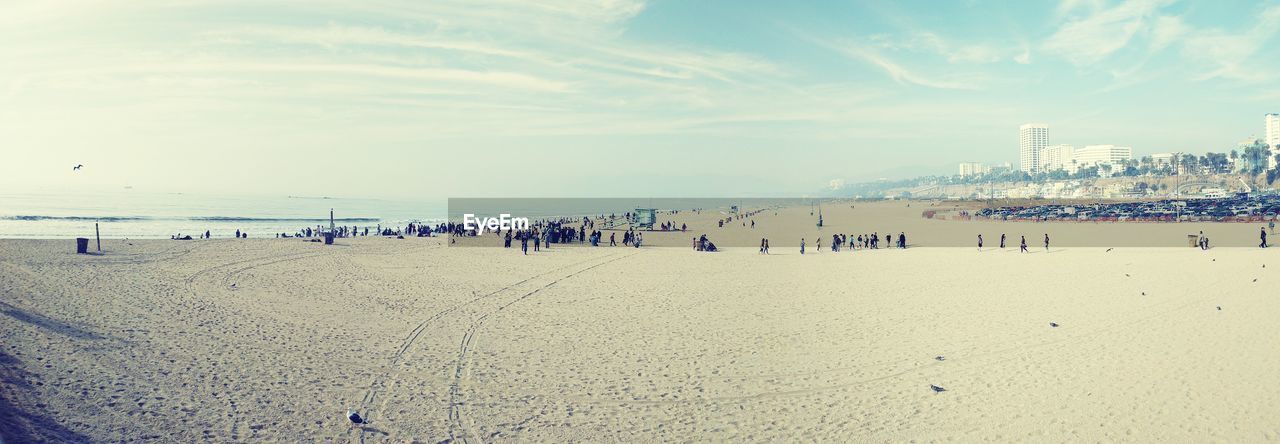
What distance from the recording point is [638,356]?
39.1ft

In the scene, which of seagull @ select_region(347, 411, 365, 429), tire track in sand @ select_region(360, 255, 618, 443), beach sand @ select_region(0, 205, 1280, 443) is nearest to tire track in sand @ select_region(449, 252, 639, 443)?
beach sand @ select_region(0, 205, 1280, 443)

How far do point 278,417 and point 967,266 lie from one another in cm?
2416

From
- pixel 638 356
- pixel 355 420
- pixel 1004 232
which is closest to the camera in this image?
pixel 355 420

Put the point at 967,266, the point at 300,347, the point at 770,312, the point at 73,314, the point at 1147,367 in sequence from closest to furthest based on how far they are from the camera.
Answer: the point at 1147,367 → the point at 300,347 → the point at 73,314 → the point at 770,312 → the point at 967,266

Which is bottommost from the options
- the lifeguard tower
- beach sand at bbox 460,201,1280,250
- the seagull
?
the seagull

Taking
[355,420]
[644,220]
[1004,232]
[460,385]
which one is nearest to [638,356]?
[460,385]

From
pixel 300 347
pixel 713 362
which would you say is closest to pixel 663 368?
pixel 713 362

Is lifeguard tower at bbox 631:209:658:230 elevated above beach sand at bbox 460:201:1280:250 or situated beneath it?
elevated above

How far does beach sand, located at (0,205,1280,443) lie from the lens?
27.9ft

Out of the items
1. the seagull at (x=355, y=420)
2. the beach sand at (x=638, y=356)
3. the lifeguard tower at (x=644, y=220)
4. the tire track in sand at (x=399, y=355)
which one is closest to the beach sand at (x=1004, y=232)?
the lifeguard tower at (x=644, y=220)

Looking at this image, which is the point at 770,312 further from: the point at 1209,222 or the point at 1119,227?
the point at 1209,222

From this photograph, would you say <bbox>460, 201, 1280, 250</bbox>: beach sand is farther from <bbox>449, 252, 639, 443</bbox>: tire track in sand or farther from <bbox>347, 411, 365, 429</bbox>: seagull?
<bbox>347, 411, 365, 429</bbox>: seagull

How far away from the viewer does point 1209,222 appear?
51.7 metres

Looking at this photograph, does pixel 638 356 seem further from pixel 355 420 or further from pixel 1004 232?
pixel 1004 232
